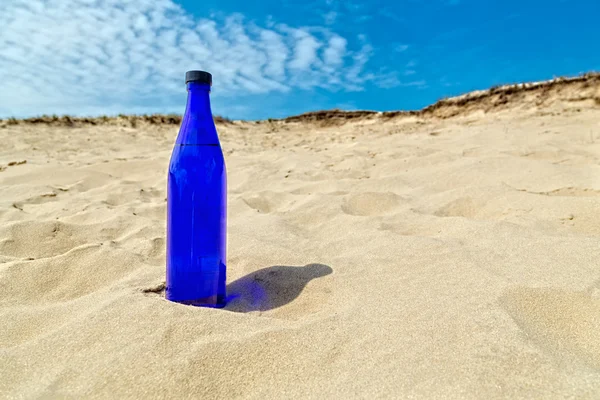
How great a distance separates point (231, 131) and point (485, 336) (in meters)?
7.55

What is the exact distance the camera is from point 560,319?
1.12 meters

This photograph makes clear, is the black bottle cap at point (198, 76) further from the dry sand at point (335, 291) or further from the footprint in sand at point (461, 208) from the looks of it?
the footprint in sand at point (461, 208)

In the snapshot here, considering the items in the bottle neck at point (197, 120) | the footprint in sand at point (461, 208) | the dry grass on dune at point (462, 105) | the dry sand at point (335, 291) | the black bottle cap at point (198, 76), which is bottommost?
the dry sand at point (335, 291)

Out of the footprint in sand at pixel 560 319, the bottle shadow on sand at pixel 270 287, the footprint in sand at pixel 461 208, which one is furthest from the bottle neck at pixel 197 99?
the footprint in sand at pixel 461 208

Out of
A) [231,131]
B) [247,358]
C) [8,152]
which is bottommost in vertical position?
[247,358]

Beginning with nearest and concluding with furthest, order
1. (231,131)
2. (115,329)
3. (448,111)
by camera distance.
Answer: (115,329), (448,111), (231,131)

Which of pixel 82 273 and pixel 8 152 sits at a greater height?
pixel 8 152

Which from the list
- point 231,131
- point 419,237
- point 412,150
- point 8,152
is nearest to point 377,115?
point 231,131

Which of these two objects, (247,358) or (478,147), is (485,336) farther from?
(478,147)

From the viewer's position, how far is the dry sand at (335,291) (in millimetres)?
910

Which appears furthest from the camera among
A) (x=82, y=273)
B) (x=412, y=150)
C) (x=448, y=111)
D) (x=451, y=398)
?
(x=448, y=111)

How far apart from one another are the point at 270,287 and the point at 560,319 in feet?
2.74

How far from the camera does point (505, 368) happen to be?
2.93 feet

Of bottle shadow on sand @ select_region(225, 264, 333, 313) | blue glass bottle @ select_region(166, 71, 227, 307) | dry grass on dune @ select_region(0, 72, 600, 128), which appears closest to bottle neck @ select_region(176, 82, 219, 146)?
blue glass bottle @ select_region(166, 71, 227, 307)
